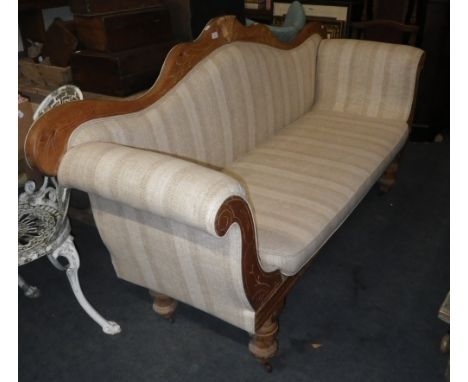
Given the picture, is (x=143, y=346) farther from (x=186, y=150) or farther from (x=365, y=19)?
(x=365, y=19)

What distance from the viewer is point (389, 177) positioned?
8.55ft

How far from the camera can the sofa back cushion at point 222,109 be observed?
1550mm

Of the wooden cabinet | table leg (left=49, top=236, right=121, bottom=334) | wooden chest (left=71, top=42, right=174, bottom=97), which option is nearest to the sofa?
table leg (left=49, top=236, right=121, bottom=334)

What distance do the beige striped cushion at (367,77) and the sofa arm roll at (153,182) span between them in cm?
159

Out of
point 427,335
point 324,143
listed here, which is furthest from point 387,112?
point 427,335

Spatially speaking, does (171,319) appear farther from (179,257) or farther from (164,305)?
(179,257)

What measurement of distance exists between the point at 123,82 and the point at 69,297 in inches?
38.8

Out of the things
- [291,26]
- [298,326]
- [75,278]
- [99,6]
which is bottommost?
[298,326]

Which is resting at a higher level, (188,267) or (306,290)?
(188,267)

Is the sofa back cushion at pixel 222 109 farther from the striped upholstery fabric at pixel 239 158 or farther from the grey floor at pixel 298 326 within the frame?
the grey floor at pixel 298 326

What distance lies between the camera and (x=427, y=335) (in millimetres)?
1705

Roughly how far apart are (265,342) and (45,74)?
182cm

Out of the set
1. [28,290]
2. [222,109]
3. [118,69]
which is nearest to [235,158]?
[222,109]

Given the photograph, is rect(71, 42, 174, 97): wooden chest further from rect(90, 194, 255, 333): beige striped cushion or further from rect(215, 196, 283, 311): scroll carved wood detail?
rect(215, 196, 283, 311): scroll carved wood detail
